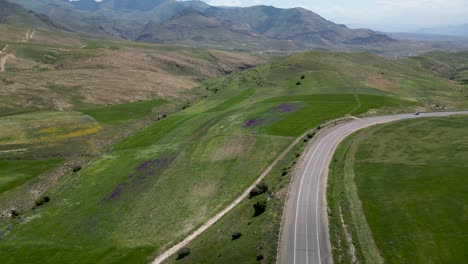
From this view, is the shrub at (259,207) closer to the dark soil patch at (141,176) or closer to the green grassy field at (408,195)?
the green grassy field at (408,195)

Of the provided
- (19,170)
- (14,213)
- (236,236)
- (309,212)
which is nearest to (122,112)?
(19,170)

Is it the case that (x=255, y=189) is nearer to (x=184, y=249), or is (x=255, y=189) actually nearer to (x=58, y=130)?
(x=184, y=249)

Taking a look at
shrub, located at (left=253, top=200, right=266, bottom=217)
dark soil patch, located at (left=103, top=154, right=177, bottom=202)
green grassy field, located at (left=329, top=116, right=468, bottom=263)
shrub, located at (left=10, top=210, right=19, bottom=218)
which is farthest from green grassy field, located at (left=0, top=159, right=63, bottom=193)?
green grassy field, located at (left=329, top=116, right=468, bottom=263)

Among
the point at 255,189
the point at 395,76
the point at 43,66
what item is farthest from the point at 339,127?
the point at 43,66

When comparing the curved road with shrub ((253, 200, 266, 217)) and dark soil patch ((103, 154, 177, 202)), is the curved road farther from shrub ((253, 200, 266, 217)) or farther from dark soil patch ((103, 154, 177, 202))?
dark soil patch ((103, 154, 177, 202))

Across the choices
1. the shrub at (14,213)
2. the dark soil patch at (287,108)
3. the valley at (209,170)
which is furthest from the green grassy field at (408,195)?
the shrub at (14,213)
